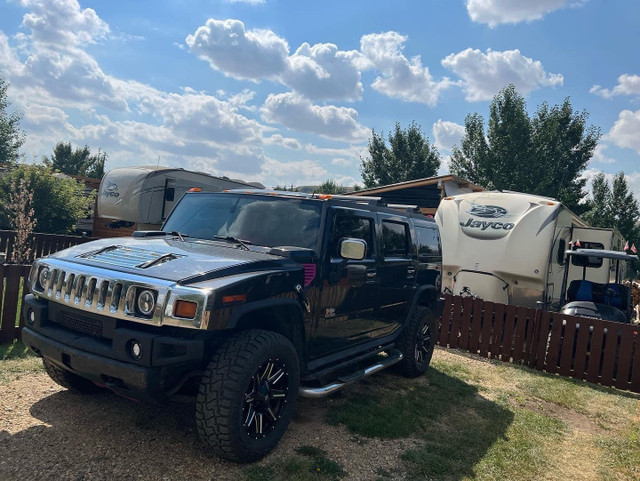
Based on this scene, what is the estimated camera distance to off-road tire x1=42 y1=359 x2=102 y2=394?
4.27 meters

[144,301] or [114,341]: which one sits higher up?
[144,301]

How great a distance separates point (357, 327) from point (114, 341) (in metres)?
2.38

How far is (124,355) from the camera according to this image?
316 centimetres

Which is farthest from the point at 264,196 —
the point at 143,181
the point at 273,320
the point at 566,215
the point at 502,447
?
the point at 143,181

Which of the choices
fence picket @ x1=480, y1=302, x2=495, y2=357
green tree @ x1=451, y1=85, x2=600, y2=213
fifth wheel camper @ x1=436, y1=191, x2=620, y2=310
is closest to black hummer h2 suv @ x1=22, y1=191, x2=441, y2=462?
fence picket @ x1=480, y1=302, x2=495, y2=357

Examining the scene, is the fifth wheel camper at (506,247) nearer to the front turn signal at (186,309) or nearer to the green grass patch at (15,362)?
the green grass patch at (15,362)

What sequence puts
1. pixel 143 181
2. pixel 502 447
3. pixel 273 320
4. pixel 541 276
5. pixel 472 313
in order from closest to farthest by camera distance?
pixel 273 320
pixel 502 447
pixel 472 313
pixel 541 276
pixel 143 181

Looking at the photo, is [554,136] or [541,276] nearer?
[541,276]

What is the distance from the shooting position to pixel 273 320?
385 cm

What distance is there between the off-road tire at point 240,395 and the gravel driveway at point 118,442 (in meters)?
0.22

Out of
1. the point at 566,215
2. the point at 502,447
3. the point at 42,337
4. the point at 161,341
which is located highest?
the point at 566,215

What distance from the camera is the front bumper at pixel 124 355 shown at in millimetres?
3084

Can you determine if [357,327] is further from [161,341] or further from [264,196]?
[161,341]

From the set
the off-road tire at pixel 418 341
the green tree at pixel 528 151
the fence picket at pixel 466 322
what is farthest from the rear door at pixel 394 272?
the green tree at pixel 528 151
